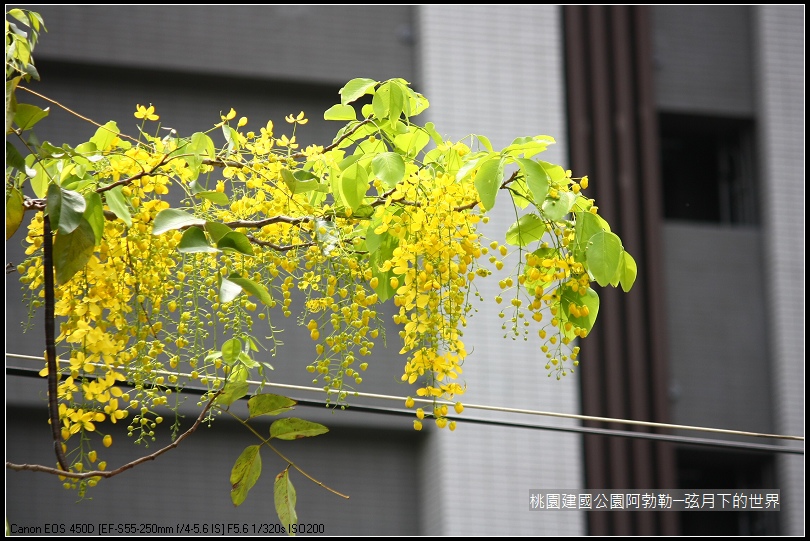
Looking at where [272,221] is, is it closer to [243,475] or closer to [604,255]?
[243,475]

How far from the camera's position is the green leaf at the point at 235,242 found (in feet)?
5.43

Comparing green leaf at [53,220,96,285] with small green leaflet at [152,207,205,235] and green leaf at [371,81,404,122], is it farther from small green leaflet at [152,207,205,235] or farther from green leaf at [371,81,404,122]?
green leaf at [371,81,404,122]

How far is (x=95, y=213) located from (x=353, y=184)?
411 mm

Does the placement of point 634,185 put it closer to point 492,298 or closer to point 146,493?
point 492,298

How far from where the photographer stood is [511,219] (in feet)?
18.4

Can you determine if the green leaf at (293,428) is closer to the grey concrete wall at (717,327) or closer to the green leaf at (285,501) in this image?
the green leaf at (285,501)

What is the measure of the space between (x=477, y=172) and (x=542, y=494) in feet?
12.4

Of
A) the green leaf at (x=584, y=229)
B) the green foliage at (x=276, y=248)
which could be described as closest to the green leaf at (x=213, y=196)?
the green foliage at (x=276, y=248)

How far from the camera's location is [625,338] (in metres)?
5.71

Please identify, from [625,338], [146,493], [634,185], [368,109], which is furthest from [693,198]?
[368,109]

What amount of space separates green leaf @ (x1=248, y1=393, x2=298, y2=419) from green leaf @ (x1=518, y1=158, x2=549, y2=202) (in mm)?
519

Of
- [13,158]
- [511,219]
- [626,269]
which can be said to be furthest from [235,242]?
[511,219]

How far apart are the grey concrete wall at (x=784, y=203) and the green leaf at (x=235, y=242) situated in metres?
4.81

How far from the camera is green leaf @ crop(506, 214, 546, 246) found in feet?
6.22
